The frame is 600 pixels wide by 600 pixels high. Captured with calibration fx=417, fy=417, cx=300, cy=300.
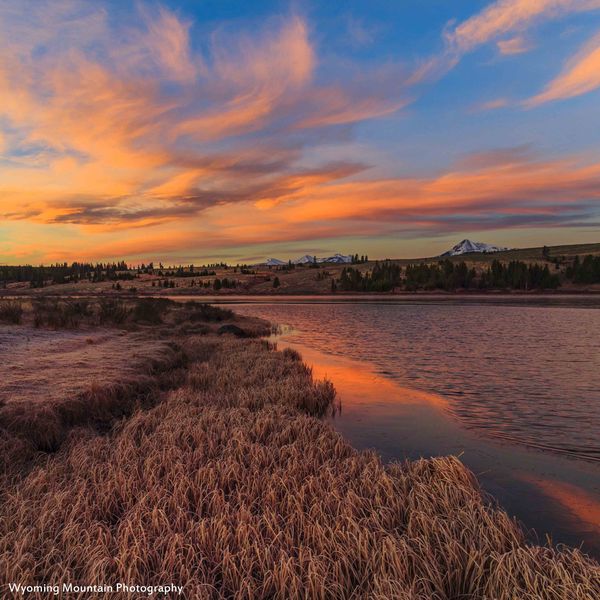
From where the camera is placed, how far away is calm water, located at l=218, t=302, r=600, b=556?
26.8 ft

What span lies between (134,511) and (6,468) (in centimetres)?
356

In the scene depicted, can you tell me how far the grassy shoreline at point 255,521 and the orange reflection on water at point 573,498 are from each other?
1511mm

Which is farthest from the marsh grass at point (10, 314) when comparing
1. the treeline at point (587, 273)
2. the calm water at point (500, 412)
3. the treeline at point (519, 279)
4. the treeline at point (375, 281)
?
the treeline at point (587, 273)

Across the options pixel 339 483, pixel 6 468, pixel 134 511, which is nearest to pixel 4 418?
pixel 6 468

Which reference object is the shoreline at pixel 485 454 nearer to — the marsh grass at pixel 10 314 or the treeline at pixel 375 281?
the marsh grass at pixel 10 314

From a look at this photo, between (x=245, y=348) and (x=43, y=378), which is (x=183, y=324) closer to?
(x=245, y=348)

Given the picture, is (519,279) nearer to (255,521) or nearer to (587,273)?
(587,273)

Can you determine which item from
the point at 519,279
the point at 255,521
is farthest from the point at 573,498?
the point at 519,279

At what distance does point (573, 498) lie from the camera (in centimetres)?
805

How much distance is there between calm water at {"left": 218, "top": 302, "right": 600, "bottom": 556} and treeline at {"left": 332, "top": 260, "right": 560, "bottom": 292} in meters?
107

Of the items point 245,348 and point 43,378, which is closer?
point 43,378

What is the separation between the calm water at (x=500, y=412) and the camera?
8.17 metres

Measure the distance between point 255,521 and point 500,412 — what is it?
10790 mm

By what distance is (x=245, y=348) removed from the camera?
81.2 ft
